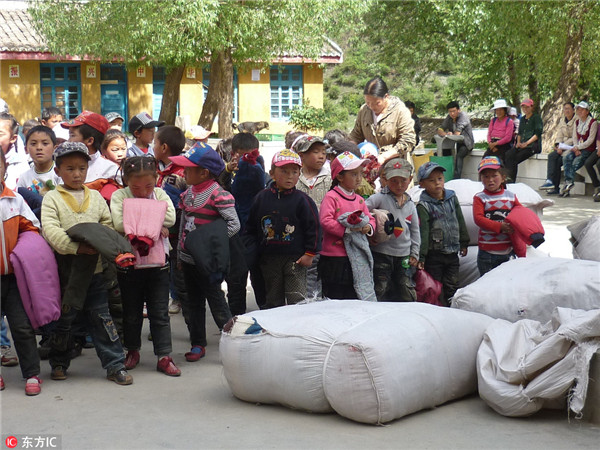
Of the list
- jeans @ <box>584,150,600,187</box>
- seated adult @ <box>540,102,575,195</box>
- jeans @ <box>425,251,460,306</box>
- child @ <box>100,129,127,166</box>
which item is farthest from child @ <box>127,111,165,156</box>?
seated adult @ <box>540,102,575,195</box>

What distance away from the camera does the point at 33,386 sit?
532 cm

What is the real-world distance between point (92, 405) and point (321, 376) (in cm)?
135

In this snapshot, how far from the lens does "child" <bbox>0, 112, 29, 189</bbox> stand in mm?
7168

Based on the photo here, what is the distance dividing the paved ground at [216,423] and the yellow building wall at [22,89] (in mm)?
27852

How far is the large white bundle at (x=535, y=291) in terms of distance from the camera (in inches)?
217

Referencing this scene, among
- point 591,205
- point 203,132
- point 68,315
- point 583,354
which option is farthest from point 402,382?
point 591,205

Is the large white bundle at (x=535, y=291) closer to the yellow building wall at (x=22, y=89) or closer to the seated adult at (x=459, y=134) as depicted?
A: the seated adult at (x=459, y=134)

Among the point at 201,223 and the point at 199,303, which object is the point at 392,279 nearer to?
the point at 199,303

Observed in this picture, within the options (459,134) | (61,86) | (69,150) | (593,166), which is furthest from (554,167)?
(61,86)

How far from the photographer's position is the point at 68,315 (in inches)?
218

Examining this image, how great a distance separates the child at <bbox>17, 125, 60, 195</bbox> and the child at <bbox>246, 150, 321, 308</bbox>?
4.87 feet

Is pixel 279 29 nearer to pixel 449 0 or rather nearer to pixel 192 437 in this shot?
pixel 449 0

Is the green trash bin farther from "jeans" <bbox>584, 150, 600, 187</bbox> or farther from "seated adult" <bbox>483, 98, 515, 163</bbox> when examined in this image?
"jeans" <bbox>584, 150, 600, 187</bbox>

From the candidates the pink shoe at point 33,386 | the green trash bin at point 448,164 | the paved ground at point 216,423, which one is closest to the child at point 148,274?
the paved ground at point 216,423
